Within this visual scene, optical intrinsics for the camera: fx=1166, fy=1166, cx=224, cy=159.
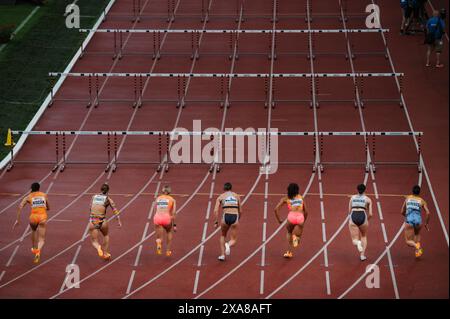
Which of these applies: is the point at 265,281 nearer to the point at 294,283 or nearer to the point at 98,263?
the point at 294,283

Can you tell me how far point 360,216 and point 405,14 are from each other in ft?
59.5

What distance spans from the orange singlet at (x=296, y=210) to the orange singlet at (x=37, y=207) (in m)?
5.27

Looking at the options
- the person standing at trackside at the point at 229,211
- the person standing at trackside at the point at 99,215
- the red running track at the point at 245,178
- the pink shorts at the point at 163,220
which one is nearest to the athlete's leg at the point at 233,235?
the person standing at trackside at the point at 229,211

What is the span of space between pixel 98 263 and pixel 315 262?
475 centimetres

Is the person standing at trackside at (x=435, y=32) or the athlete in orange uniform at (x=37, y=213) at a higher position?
the person standing at trackside at (x=435, y=32)

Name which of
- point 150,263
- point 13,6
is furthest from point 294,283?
point 13,6

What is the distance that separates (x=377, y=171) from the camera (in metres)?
31.3

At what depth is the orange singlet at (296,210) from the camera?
24.7m

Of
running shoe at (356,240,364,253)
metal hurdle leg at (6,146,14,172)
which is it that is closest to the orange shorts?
running shoe at (356,240,364,253)

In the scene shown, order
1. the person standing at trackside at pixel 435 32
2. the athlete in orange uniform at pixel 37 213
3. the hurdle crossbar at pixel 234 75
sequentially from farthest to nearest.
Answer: the person standing at trackside at pixel 435 32
the hurdle crossbar at pixel 234 75
the athlete in orange uniform at pixel 37 213

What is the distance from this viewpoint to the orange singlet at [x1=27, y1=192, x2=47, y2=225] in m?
25.1

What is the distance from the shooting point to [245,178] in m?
31.0

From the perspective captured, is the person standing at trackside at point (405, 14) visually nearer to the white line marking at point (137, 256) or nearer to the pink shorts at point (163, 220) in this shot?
the white line marking at point (137, 256)

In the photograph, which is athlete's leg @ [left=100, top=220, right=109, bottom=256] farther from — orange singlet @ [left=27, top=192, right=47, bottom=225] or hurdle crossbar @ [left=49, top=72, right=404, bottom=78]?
hurdle crossbar @ [left=49, top=72, right=404, bottom=78]
